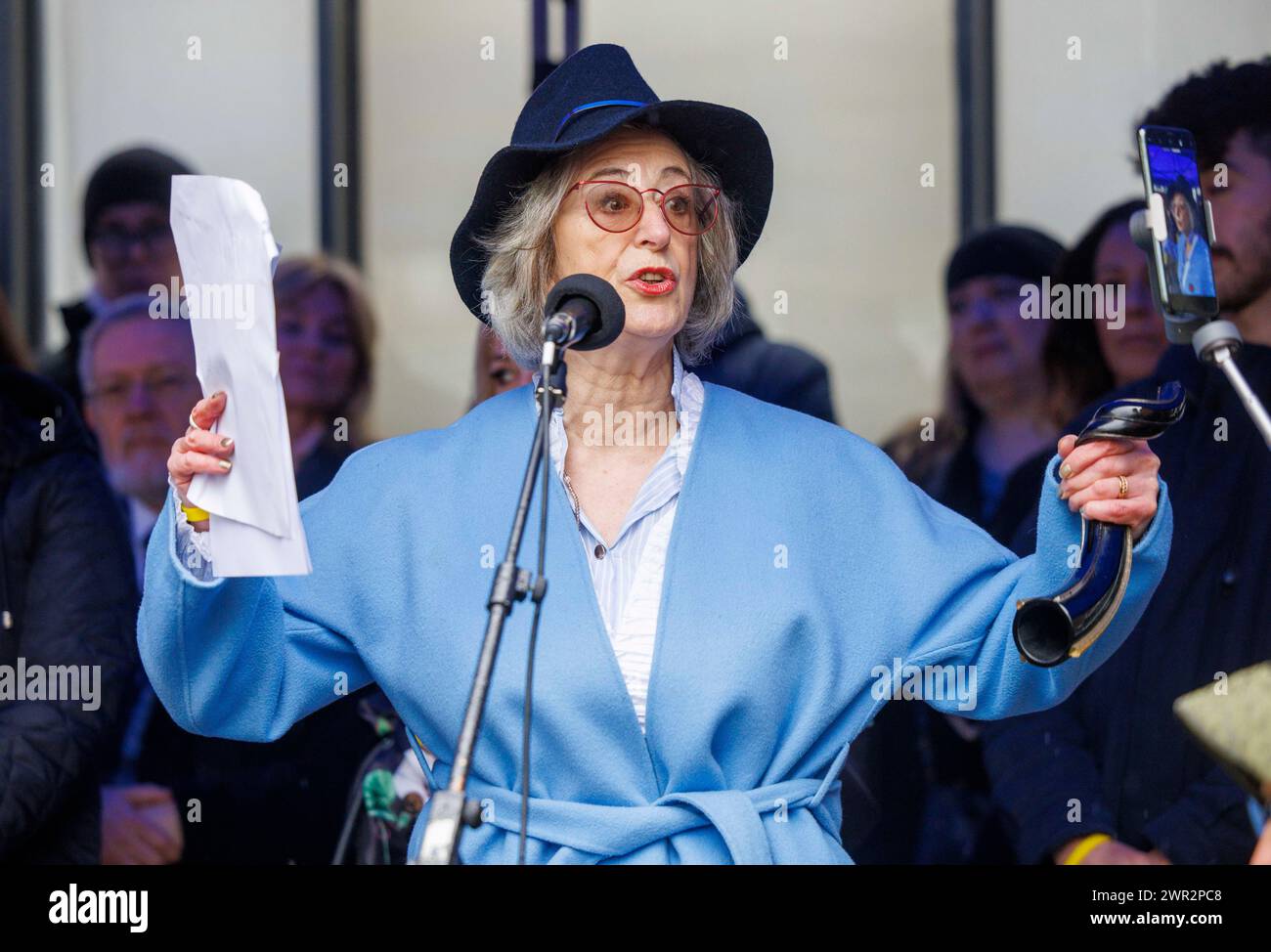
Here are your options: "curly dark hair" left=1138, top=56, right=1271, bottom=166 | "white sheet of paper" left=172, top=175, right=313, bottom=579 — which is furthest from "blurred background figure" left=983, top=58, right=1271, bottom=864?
"white sheet of paper" left=172, top=175, right=313, bottom=579

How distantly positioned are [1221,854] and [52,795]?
2.50 meters

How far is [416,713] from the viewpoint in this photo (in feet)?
9.84

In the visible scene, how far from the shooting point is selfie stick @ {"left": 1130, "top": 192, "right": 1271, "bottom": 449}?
249cm

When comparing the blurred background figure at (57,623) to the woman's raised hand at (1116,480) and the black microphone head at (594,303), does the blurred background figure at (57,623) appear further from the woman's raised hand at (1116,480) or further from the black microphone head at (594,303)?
the woman's raised hand at (1116,480)

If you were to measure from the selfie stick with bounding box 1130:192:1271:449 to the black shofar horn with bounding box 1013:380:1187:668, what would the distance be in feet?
0.28

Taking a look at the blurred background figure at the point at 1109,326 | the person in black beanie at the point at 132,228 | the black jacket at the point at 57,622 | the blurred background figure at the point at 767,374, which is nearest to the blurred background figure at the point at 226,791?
the black jacket at the point at 57,622

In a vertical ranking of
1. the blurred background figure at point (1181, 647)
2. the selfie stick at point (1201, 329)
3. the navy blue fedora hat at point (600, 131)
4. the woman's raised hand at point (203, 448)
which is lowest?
the blurred background figure at point (1181, 647)

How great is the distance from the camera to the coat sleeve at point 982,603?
2809 mm

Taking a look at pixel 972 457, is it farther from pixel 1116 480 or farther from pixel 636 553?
pixel 1116 480

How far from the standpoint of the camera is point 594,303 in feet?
8.54

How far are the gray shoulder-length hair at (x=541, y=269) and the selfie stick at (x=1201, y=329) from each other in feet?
2.84

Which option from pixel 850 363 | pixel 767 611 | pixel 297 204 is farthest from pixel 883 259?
pixel 767 611

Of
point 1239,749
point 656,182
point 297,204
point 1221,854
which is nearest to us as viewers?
point 1239,749
